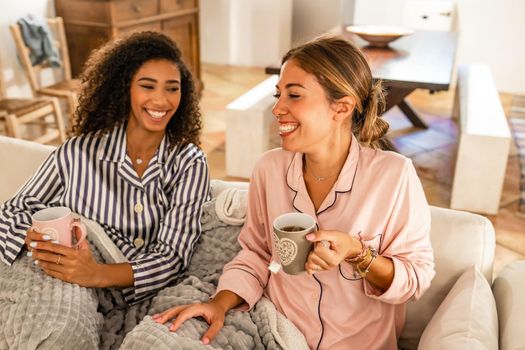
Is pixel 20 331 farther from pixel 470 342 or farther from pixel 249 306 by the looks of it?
pixel 470 342

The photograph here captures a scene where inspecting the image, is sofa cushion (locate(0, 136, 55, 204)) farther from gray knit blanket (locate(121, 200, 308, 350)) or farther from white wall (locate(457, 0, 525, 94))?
white wall (locate(457, 0, 525, 94))

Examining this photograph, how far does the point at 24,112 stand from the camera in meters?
3.46

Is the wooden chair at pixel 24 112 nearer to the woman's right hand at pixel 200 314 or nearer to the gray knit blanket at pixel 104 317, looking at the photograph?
the gray knit blanket at pixel 104 317

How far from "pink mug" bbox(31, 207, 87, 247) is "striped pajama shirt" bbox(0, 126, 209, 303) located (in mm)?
260

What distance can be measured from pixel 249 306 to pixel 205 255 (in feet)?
0.97

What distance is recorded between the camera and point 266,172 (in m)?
1.43

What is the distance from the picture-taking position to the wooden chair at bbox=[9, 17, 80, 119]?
367cm

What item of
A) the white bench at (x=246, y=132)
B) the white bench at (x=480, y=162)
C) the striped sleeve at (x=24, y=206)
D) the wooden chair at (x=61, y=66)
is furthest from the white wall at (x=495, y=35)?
the striped sleeve at (x=24, y=206)

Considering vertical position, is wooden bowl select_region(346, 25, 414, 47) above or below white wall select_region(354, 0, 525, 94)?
above

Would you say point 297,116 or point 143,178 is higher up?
point 297,116

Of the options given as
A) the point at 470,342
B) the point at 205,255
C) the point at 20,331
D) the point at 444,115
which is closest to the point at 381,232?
the point at 470,342

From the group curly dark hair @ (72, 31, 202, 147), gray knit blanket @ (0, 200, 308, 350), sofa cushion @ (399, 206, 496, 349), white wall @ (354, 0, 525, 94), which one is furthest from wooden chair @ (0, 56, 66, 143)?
white wall @ (354, 0, 525, 94)

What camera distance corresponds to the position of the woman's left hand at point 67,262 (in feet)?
4.49

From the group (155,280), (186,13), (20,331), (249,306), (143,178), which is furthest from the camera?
(186,13)
